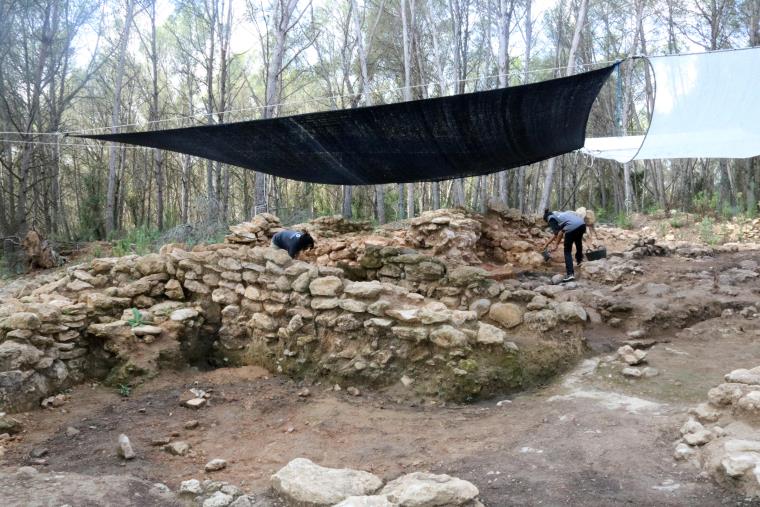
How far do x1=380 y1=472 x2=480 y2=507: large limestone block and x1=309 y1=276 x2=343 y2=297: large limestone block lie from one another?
6.79ft

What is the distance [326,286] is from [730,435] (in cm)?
259

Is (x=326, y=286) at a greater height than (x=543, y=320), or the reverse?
→ (x=326, y=286)

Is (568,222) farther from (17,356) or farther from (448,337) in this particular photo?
(17,356)

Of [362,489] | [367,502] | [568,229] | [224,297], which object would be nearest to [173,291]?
[224,297]

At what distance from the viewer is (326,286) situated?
3875 mm

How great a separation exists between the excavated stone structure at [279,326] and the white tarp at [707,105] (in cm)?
205

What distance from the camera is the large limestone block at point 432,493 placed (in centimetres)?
175

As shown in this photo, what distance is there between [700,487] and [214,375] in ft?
10.1

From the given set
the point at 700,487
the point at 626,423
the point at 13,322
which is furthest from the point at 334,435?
the point at 13,322

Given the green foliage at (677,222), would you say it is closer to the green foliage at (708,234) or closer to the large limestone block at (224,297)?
the green foliage at (708,234)

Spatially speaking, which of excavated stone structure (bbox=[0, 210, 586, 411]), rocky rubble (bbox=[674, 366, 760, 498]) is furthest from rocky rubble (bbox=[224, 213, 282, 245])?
rocky rubble (bbox=[674, 366, 760, 498])

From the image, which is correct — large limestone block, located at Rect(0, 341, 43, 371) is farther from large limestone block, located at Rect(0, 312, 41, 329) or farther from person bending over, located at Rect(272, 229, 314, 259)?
person bending over, located at Rect(272, 229, 314, 259)

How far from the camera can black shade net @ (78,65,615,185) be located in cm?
412

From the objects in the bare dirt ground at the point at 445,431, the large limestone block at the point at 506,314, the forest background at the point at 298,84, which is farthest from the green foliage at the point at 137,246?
the large limestone block at the point at 506,314
